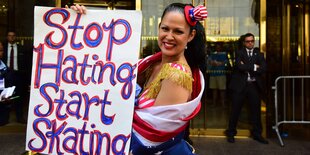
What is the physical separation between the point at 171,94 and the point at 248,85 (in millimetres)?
4469

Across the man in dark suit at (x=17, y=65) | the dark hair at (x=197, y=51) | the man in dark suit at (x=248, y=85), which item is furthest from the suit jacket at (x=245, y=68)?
the dark hair at (x=197, y=51)

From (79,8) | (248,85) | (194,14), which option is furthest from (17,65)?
(194,14)

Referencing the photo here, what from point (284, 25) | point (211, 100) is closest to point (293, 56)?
point (284, 25)

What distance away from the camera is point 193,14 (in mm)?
1998

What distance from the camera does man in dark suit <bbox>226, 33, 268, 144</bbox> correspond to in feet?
19.9

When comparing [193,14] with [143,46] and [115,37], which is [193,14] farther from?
[143,46]

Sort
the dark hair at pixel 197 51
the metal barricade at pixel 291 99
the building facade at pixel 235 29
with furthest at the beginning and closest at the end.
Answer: the metal barricade at pixel 291 99, the building facade at pixel 235 29, the dark hair at pixel 197 51

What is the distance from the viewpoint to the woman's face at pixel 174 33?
2006 mm

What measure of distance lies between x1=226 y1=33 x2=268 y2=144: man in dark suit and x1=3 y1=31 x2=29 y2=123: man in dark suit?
376cm

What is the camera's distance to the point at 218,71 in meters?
6.67

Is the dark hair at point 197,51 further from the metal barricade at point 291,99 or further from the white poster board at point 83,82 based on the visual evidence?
the metal barricade at point 291,99

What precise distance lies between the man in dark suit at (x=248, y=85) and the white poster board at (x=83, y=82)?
4.28 meters

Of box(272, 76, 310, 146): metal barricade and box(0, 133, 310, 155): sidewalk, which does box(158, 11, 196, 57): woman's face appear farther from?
box(272, 76, 310, 146): metal barricade

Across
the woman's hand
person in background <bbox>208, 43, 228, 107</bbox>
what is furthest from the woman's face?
person in background <bbox>208, 43, 228, 107</bbox>
